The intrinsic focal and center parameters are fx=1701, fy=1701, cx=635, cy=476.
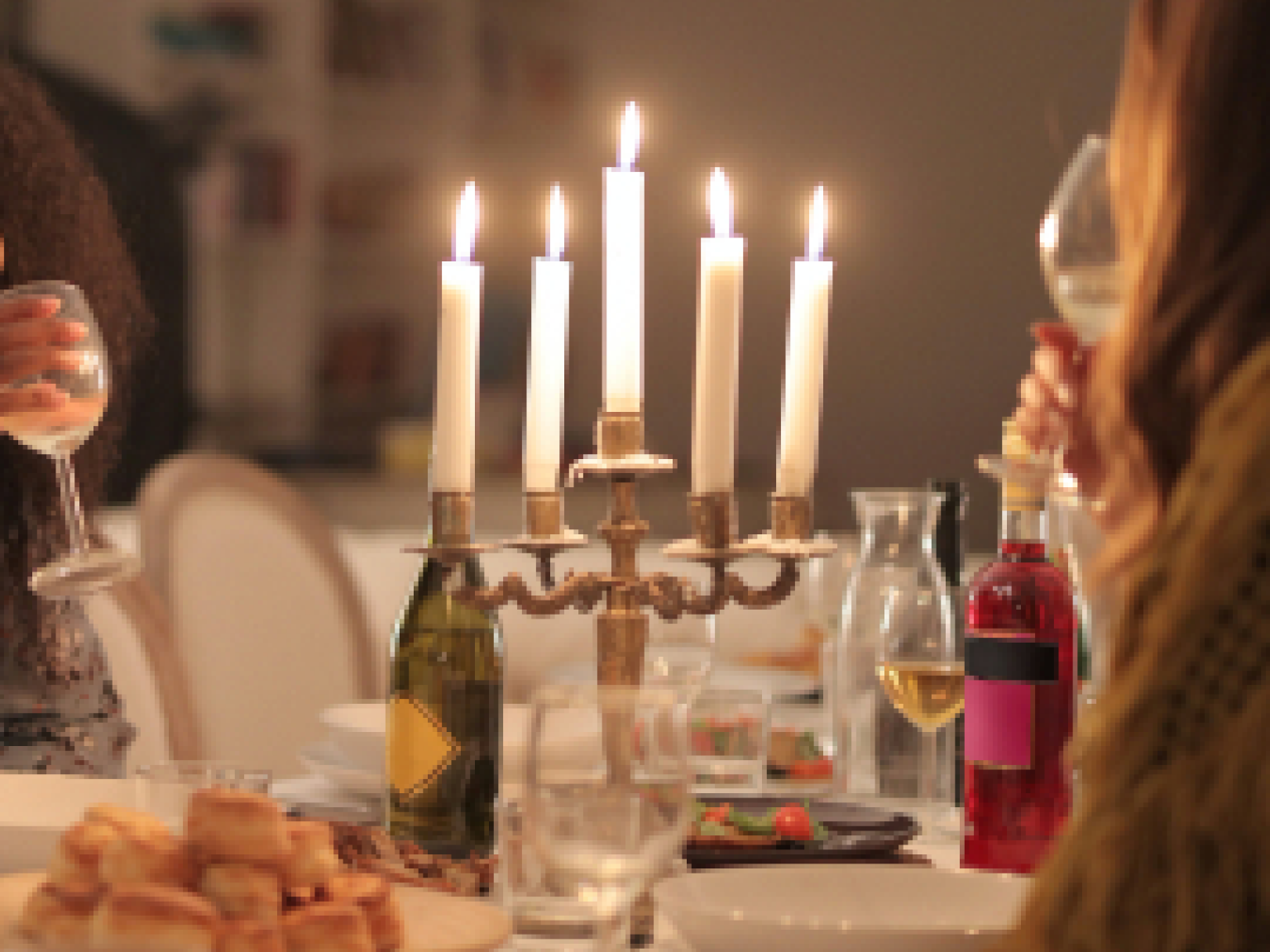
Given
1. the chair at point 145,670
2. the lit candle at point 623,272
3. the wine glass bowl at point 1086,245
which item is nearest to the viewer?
the wine glass bowl at point 1086,245

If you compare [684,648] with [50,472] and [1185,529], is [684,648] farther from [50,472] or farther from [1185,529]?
[1185,529]

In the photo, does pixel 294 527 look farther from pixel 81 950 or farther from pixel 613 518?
pixel 81 950

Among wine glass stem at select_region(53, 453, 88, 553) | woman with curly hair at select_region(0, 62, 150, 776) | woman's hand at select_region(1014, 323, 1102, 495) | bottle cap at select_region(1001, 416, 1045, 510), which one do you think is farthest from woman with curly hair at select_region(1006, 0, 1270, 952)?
woman with curly hair at select_region(0, 62, 150, 776)

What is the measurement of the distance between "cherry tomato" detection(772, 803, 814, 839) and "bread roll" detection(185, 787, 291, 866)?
0.43m

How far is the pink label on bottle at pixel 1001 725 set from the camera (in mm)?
1069

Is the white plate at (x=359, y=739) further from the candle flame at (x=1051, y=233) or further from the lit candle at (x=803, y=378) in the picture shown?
the candle flame at (x=1051, y=233)

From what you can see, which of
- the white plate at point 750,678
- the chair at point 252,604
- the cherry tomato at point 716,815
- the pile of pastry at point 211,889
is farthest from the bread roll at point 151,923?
the chair at point 252,604

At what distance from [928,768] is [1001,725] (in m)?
0.38

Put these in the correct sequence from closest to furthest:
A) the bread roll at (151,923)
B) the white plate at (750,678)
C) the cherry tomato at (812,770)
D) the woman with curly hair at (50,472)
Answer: the bread roll at (151,923), the cherry tomato at (812,770), the woman with curly hair at (50,472), the white plate at (750,678)

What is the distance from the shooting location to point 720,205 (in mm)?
1051

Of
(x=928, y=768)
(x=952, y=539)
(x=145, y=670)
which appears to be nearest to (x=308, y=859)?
(x=928, y=768)

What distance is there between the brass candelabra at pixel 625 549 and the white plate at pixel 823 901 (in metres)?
0.19

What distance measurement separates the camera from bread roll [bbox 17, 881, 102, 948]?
729 millimetres

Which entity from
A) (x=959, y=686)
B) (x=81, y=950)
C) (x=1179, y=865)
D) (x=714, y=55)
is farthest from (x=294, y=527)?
(x=714, y=55)
